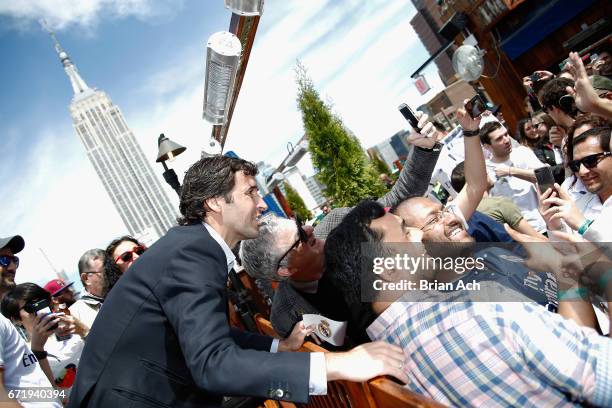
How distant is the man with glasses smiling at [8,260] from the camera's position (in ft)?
9.73

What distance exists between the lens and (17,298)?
10.8 feet

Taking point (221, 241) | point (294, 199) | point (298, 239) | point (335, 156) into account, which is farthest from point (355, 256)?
point (294, 199)

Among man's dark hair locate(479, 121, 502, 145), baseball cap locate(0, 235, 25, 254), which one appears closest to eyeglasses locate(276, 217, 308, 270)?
baseball cap locate(0, 235, 25, 254)

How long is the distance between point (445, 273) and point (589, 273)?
18.7 inches

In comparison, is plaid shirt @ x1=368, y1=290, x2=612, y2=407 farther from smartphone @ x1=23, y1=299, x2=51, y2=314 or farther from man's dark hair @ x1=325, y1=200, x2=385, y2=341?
smartphone @ x1=23, y1=299, x2=51, y2=314

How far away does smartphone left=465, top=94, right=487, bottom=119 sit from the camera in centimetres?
262

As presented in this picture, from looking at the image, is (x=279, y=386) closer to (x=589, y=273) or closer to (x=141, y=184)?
(x=589, y=273)

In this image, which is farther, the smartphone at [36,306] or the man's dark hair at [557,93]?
the man's dark hair at [557,93]

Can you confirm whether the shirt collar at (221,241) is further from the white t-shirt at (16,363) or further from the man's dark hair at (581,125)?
the man's dark hair at (581,125)

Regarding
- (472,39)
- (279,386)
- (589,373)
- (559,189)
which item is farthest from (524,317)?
(472,39)

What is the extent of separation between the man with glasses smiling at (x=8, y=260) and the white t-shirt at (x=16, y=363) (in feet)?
2.61

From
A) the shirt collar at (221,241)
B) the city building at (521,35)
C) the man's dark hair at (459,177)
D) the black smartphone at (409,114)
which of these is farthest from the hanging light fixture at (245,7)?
the city building at (521,35)

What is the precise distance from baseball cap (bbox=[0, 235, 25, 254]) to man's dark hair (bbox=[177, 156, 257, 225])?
79.1 inches

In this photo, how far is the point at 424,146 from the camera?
2.94m
